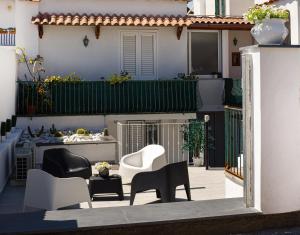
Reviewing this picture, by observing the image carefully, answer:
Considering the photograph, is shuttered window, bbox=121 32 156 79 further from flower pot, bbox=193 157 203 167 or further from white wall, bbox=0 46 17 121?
flower pot, bbox=193 157 203 167

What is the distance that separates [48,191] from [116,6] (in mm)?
13544

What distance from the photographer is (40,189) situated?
7.61 meters

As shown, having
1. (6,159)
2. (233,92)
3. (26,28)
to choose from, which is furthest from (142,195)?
(26,28)

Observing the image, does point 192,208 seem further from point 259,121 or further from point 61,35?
point 61,35

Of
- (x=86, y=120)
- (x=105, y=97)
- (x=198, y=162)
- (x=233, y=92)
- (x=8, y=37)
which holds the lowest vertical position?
(x=198, y=162)

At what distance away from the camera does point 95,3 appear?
19.6m

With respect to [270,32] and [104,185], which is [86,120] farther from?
[270,32]

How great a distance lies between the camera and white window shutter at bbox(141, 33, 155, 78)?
2019 cm

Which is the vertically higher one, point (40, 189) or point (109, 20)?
point (109, 20)

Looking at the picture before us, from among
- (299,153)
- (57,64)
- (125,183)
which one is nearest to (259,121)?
(299,153)

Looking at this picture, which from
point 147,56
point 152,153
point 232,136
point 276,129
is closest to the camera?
point 276,129

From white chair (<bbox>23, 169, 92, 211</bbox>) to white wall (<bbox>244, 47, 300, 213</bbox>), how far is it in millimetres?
3002

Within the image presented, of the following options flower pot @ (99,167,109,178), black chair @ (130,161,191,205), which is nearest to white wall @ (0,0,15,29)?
flower pot @ (99,167,109,178)

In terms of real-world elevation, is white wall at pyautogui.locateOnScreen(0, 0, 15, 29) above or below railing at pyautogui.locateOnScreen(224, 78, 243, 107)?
above
